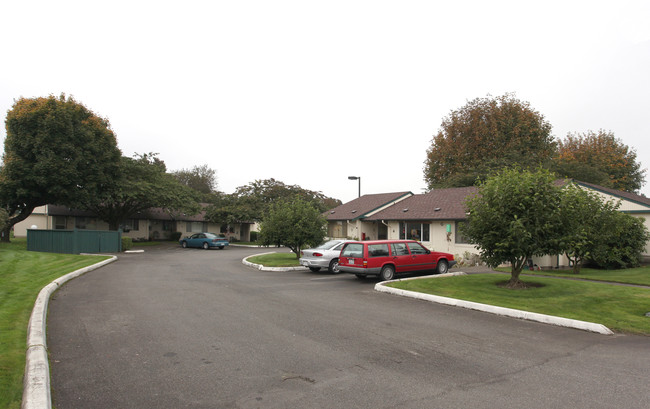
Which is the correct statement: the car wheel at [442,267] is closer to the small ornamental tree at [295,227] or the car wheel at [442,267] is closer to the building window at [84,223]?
the small ornamental tree at [295,227]

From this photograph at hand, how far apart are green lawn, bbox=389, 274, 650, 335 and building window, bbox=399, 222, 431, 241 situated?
11199mm

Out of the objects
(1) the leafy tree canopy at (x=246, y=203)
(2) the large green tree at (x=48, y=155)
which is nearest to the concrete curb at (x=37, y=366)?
(2) the large green tree at (x=48, y=155)

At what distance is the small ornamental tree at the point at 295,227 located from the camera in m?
21.8

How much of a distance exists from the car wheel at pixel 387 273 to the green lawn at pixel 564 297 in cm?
124

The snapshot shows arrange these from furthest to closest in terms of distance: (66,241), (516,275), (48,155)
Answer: (48,155), (66,241), (516,275)

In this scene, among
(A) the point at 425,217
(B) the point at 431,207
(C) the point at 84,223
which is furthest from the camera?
(C) the point at 84,223

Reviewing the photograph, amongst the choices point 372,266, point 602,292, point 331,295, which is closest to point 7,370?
point 331,295

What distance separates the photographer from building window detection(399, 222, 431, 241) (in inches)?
1007

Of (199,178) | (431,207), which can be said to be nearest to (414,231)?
(431,207)

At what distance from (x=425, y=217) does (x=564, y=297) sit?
14153 millimetres

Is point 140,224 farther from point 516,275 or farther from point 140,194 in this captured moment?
point 516,275

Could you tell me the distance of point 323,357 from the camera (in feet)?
19.8

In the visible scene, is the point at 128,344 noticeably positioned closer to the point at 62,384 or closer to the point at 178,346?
the point at 178,346

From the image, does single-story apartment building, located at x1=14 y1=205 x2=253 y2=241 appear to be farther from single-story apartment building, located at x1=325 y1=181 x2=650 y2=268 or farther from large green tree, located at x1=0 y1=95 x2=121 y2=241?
single-story apartment building, located at x1=325 y1=181 x2=650 y2=268
